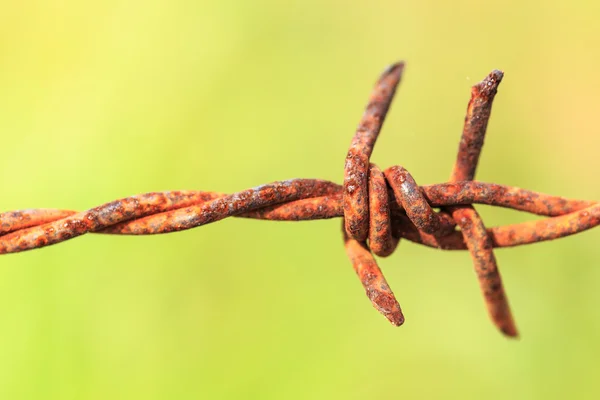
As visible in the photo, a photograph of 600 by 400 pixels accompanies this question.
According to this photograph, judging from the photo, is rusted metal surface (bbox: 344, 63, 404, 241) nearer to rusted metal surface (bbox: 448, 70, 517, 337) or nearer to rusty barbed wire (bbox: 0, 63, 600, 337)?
rusty barbed wire (bbox: 0, 63, 600, 337)

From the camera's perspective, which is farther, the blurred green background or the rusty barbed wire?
the blurred green background

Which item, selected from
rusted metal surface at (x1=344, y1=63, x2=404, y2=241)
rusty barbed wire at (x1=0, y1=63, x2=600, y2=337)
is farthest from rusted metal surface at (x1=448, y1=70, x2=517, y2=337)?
rusted metal surface at (x1=344, y1=63, x2=404, y2=241)

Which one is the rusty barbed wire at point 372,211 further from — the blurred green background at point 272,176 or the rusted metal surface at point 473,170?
the blurred green background at point 272,176

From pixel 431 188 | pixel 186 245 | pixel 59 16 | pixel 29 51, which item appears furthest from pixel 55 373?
pixel 431 188

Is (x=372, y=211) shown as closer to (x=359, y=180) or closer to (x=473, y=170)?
(x=359, y=180)

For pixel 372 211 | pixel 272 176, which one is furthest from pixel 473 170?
pixel 272 176

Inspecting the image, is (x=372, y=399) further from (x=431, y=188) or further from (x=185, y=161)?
(x=431, y=188)
